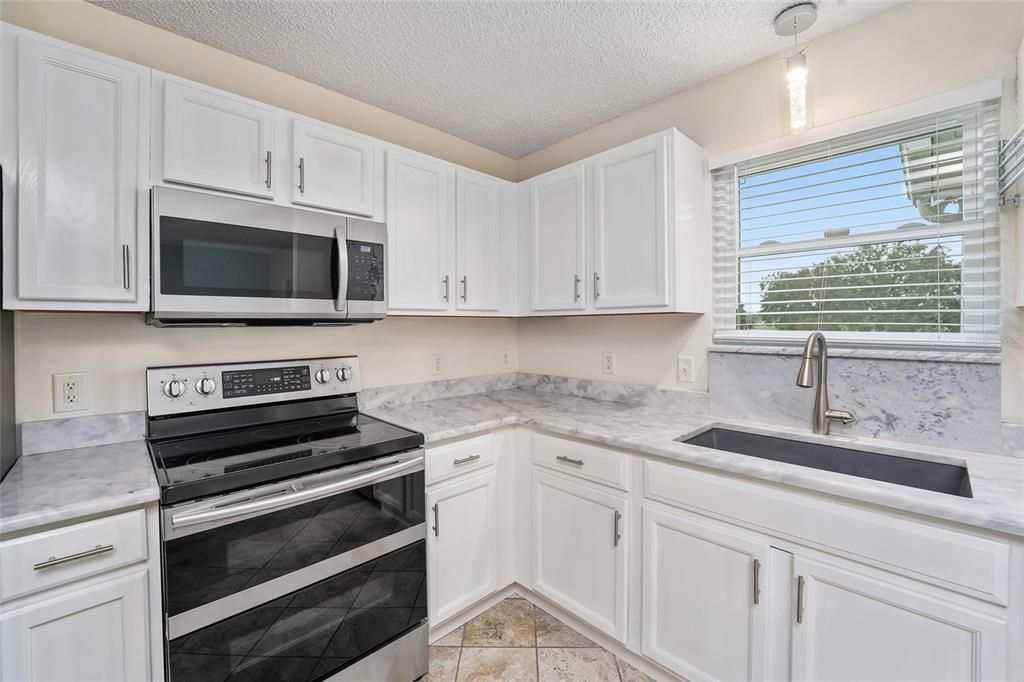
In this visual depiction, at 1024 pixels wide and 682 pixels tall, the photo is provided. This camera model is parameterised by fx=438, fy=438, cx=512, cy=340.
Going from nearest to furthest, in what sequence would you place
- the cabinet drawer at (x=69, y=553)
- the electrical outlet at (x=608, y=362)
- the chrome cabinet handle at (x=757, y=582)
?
the cabinet drawer at (x=69, y=553) → the chrome cabinet handle at (x=757, y=582) → the electrical outlet at (x=608, y=362)

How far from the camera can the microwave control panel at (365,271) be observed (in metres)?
1.80

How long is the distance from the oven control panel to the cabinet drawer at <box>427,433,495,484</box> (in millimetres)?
599

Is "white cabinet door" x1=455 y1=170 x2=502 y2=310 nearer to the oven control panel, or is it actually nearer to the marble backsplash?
the oven control panel

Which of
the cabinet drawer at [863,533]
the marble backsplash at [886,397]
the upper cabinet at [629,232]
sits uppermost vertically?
the upper cabinet at [629,232]

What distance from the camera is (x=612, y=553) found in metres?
1.75

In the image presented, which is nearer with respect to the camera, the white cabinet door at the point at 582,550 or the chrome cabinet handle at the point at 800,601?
the chrome cabinet handle at the point at 800,601

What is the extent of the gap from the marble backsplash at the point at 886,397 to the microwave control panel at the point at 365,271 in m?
1.56

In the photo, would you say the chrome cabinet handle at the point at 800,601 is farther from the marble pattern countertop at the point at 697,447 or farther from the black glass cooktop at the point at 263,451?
the black glass cooktop at the point at 263,451

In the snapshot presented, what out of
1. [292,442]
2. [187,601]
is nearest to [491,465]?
[292,442]

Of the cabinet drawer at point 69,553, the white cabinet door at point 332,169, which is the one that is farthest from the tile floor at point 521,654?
the white cabinet door at point 332,169

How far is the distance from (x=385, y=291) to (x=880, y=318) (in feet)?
6.44

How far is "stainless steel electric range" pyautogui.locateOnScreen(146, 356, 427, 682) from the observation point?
1199 millimetres

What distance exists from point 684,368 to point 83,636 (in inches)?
88.7

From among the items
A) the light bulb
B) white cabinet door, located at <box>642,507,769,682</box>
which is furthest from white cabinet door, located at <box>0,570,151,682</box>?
the light bulb
